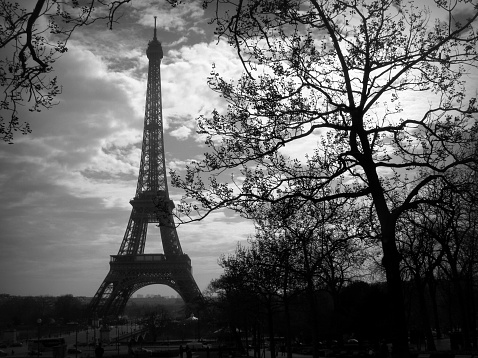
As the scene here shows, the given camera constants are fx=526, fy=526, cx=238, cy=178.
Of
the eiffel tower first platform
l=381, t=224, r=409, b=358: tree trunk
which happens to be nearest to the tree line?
l=381, t=224, r=409, b=358: tree trunk

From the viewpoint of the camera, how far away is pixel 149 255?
91875 millimetres

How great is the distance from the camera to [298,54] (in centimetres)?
1245

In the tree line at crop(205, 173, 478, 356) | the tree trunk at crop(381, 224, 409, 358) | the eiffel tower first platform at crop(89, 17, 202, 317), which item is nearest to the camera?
the tree trunk at crop(381, 224, 409, 358)

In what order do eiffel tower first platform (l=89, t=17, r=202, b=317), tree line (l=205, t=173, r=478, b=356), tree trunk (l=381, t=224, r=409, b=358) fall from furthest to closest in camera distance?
eiffel tower first platform (l=89, t=17, r=202, b=317), tree line (l=205, t=173, r=478, b=356), tree trunk (l=381, t=224, r=409, b=358)

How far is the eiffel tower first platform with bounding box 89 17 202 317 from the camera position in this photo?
90.4 m

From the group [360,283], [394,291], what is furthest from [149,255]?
[394,291]

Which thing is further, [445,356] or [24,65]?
[445,356]

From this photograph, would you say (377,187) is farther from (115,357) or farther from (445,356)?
(115,357)

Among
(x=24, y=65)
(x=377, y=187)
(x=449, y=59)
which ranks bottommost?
(x=377, y=187)

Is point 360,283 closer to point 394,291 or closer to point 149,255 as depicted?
point 394,291

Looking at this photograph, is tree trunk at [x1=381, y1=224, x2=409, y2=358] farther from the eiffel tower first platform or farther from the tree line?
the eiffel tower first platform

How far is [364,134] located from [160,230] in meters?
89.7

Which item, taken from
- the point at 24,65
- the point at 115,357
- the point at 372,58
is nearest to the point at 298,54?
the point at 372,58

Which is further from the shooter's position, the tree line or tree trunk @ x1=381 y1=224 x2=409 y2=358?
the tree line
